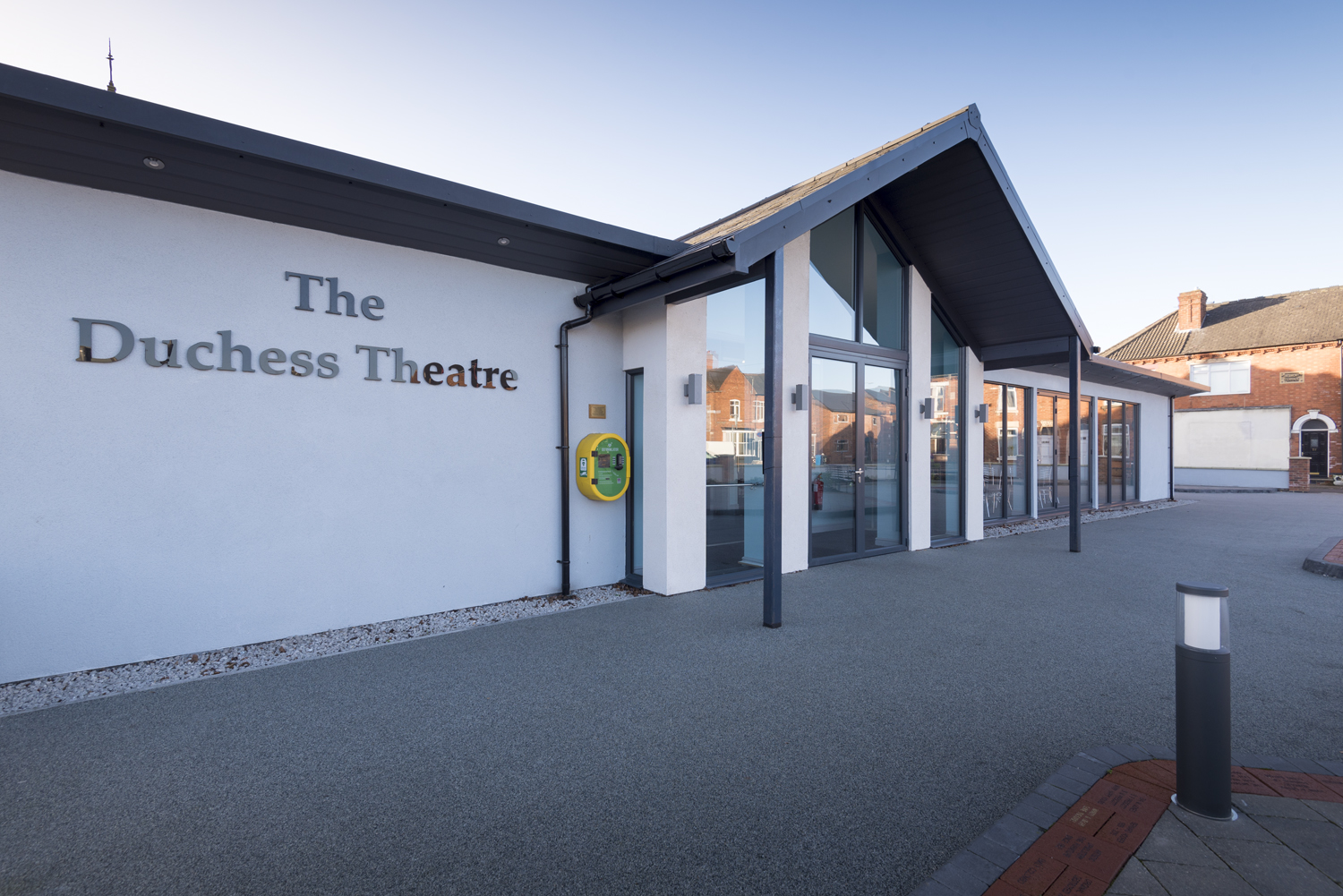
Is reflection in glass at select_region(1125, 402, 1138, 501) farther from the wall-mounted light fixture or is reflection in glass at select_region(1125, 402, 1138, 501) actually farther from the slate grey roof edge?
the slate grey roof edge

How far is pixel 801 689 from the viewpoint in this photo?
3.74 metres

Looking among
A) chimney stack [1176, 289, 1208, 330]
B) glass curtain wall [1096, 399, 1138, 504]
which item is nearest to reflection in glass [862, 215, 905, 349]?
Answer: glass curtain wall [1096, 399, 1138, 504]

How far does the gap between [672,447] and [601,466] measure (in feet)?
2.49

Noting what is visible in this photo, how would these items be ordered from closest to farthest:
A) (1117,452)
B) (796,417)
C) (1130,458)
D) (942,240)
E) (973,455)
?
1. (796,417)
2. (942,240)
3. (973,455)
4. (1117,452)
5. (1130,458)

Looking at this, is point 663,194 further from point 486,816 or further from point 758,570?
point 486,816

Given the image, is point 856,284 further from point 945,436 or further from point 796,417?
point 945,436

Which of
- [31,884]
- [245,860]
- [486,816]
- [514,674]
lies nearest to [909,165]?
[514,674]

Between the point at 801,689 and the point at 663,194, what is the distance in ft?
32.7

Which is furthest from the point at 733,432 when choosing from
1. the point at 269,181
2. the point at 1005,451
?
the point at 1005,451

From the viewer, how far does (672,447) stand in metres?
5.99

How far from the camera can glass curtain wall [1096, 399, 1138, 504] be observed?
49.2 ft

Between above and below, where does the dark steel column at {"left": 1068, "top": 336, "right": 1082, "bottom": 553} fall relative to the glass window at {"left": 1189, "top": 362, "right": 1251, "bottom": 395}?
below

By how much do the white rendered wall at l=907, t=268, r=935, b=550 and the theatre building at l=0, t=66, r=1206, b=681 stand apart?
0.55m

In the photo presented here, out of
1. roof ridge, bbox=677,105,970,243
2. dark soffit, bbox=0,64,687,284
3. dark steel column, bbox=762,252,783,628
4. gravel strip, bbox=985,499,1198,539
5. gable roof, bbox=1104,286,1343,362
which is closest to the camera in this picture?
dark soffit, bbox=0,64,687,284
